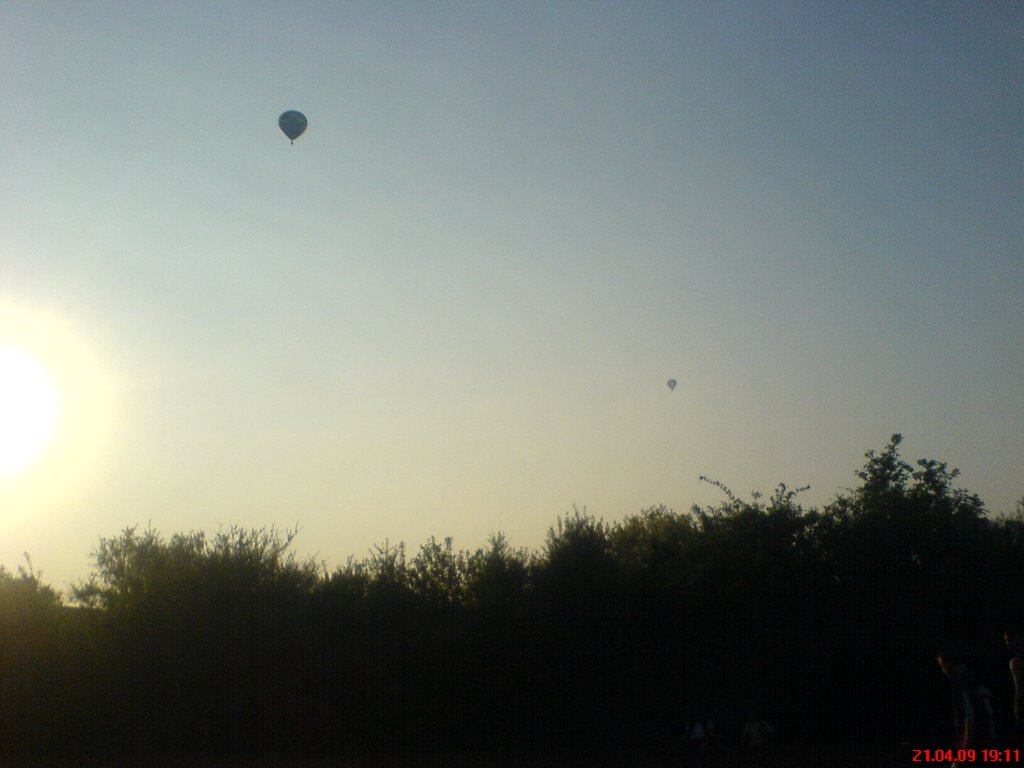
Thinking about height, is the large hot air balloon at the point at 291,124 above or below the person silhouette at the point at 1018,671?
above

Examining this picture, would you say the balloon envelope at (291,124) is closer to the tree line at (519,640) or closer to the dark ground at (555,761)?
the tree line at (519,640)

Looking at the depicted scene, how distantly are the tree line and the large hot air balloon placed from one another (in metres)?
11.3

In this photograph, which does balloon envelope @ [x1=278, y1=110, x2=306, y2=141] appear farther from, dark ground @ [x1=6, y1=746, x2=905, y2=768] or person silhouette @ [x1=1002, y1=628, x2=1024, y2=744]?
person silhouette @ [x1=1002, y1=628, x2=1024, y2=744]

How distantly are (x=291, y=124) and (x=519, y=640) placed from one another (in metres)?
15.6

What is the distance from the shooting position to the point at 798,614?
24062 mm

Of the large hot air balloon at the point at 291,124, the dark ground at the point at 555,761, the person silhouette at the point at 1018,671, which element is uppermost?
the large hot air balloon at the point at 291,124

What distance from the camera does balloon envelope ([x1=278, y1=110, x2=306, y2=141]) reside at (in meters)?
25.4

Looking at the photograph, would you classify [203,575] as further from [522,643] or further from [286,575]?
[522,643]

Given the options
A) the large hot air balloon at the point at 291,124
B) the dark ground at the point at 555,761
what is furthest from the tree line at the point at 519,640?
the large hot air balloon at the point at 291,124

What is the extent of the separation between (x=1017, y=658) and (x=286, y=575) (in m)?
17.7

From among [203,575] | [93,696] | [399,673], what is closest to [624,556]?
[399,673]
